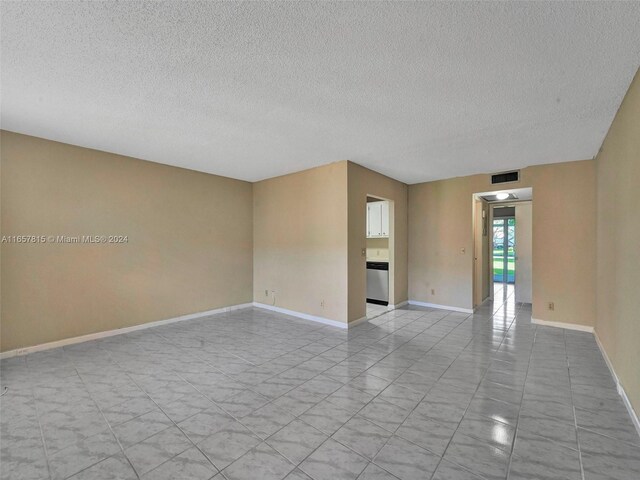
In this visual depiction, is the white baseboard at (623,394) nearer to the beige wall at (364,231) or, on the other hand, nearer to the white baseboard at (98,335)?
the beige wall at (364,231)

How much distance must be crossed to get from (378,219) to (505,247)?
5.01 m

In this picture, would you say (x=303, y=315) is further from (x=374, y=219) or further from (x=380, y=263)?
(x=374, y=219)

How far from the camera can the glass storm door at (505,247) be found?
27.8 feet

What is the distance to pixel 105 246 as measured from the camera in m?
4.02

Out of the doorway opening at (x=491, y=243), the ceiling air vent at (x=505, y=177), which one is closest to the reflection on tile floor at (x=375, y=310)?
the doorway opening at (x=491, y=243)

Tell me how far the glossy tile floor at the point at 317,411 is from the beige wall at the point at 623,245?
364 millimetres

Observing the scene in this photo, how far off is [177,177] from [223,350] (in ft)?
9.68

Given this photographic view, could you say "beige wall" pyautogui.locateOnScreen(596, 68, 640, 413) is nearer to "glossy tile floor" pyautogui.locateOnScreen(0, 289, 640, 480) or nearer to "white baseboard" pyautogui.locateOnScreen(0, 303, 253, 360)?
"glossy tile floor" pyautogui.locateOnScreen(0, 289, 640, 480)

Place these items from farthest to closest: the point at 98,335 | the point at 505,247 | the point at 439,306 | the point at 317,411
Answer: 1. the point at 505,247
2. the point at 439,306
3. the point at 98,335
4. the point at 317,411

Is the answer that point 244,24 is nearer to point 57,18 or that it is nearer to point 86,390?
point 57,18

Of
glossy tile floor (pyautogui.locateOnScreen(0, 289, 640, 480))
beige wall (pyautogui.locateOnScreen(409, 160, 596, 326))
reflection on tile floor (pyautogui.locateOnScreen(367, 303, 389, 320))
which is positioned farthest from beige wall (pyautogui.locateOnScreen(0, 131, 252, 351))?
beige wall (pyautogui.locateOnScreen(409, 160, 596, 326))

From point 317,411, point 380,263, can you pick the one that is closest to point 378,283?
point 380,263

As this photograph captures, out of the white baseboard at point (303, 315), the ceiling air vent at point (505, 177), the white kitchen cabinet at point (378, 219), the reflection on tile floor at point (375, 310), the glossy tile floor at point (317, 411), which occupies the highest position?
the ceiling air vent at point (505, 177)

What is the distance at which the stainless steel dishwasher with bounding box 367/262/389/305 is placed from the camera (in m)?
5.95
